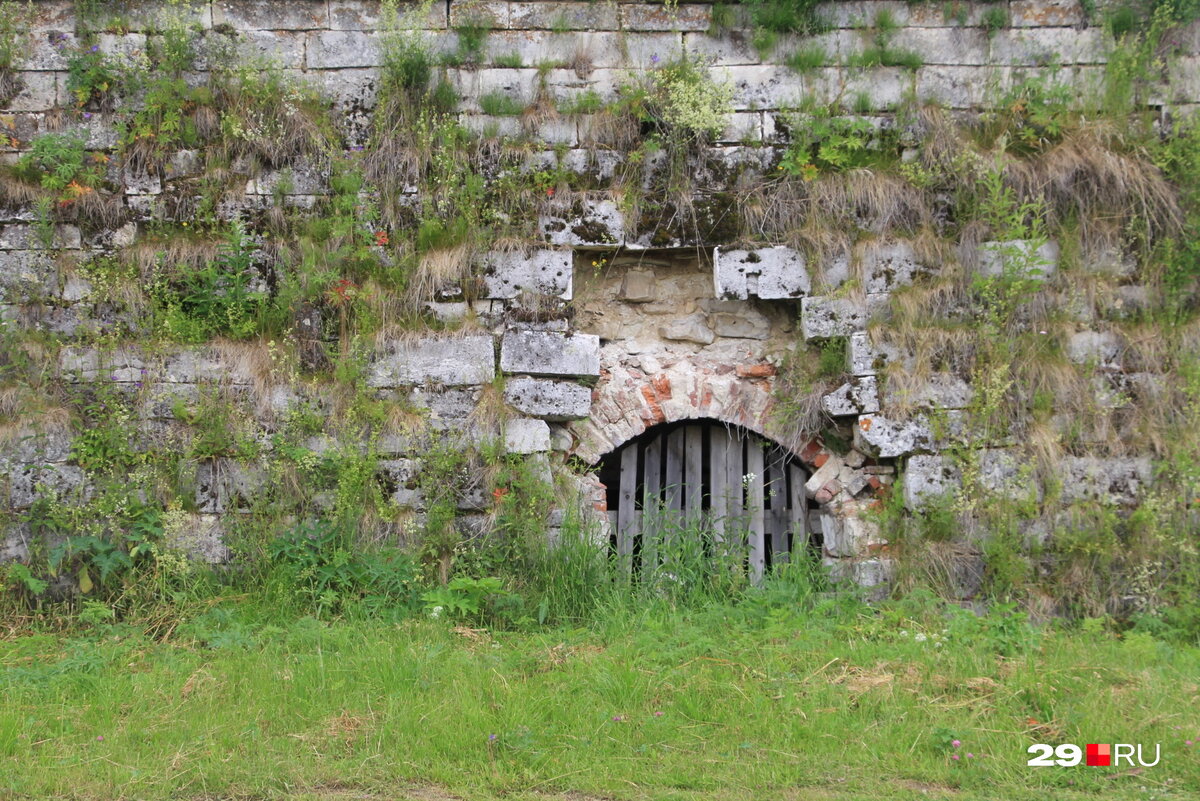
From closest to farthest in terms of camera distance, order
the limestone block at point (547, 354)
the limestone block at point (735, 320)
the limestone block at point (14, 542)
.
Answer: the limestone block at point (14, 542)
the limestone block at point (547, 354)
the limestone block at point (735, 320)

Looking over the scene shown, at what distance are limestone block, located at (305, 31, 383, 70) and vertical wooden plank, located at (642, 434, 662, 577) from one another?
289 cm

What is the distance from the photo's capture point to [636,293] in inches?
224

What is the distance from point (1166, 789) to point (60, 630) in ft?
16.7

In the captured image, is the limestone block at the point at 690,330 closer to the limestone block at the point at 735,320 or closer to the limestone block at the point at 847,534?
the limestone block at the point at 735,320

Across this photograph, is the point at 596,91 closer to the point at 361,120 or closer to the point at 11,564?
the point at 361,120

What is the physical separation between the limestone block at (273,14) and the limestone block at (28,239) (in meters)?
1.56

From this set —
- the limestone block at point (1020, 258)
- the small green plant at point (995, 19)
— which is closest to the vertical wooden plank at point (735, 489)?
the limestone block at point (1020, 258)

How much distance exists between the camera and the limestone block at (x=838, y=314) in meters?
5.39

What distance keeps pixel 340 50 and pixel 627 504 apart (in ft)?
10.6

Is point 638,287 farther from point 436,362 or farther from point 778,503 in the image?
point 778,503

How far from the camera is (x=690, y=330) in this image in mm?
5672

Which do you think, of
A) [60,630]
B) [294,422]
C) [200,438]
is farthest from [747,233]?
[60,630]

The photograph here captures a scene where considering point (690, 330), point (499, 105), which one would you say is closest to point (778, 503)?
point (690, 330)

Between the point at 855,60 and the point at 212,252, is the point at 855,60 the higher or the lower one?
the higher one
